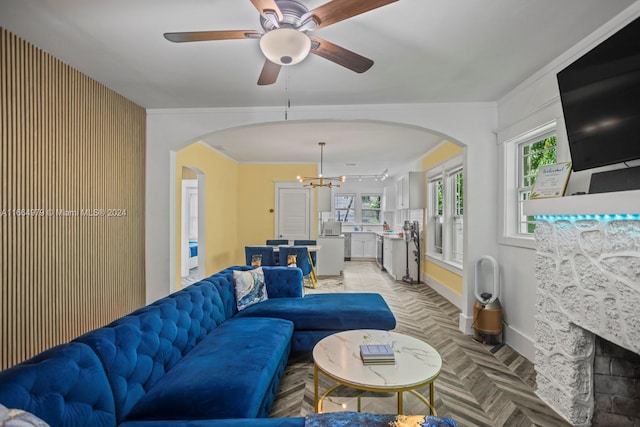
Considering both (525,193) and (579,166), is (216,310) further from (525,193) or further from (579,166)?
Result: (525,193)

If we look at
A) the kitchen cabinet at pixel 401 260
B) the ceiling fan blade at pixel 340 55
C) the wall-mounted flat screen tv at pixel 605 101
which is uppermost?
Answer: the ceiling fan blade at pixel 340 55

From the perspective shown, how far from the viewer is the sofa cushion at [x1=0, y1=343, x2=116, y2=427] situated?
1.09m

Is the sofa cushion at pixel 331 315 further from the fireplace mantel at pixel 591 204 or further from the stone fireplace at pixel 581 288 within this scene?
the fireplace mantel at pixel 591 204

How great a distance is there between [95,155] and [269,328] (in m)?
2.43

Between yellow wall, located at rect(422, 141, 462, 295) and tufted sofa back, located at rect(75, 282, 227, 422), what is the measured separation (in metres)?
3.72

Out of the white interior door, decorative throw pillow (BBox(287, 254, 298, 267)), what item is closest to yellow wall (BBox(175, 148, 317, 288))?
the white interior door

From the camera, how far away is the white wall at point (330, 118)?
3.52 metres

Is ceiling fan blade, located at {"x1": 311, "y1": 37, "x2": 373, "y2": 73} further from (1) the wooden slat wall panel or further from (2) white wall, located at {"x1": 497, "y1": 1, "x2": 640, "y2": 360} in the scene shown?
(1) the wooden slat wall panel

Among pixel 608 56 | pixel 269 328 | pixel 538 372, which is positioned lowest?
pixel 538 372

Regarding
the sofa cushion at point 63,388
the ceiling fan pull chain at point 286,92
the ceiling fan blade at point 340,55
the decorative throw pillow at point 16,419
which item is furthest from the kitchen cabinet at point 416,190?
the decorative throw pillow at point 16,419

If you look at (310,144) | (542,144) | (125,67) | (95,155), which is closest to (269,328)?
(95,155)

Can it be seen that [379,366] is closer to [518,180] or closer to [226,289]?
[226,289]

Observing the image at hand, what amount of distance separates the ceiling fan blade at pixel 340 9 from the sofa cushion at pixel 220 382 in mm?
1956

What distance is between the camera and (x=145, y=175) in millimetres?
3793
